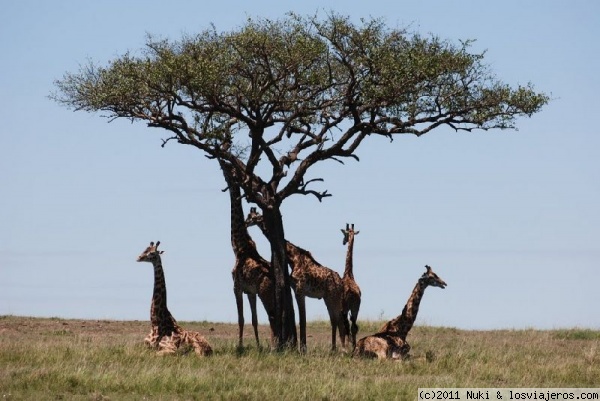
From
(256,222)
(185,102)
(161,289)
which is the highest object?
(185,102)

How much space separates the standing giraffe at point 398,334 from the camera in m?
23.6

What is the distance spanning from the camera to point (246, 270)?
87.5 feet

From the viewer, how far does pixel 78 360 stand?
20.9m

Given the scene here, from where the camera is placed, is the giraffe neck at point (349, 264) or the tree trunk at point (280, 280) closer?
the tree trunk at point (280, 280)

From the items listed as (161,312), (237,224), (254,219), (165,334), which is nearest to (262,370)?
(165,334)

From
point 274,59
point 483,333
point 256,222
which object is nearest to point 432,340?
point 483,333

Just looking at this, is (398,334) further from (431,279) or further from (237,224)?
(237,224)

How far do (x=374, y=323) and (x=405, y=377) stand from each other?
39.8ft

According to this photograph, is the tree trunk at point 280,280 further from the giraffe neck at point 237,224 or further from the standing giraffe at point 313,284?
the giraffe neck at point 237,224

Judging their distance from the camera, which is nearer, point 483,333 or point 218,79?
point 218,79

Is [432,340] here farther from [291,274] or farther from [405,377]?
[405,377]

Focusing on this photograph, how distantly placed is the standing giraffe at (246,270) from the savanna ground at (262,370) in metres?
1.08

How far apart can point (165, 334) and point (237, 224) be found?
4.75 m

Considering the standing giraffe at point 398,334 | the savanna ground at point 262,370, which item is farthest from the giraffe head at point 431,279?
the savanna ground at point 262,370
